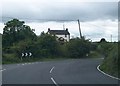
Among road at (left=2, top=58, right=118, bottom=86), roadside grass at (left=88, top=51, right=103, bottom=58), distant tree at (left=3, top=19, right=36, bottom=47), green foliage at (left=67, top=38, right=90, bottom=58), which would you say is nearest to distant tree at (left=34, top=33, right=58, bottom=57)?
green foliage at (left=67, top=38, right=90, bottom=58)

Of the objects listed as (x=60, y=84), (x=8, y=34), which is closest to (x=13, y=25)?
(x=8, y=34)

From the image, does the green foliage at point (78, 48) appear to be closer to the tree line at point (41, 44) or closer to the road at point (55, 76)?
the tree line at point (41, 44)

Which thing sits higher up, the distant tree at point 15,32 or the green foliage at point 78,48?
the distant tree at point 15,32

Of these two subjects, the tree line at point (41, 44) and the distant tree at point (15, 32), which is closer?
the tree line at point (41, 44)

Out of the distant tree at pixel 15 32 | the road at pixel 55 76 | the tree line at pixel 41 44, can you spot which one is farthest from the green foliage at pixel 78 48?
the road at pixel 55 76

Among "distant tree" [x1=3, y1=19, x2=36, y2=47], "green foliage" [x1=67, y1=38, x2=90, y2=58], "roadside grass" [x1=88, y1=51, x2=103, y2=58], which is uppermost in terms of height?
"distant tree" [x1=3, y1=19, x2=36, y2=47]

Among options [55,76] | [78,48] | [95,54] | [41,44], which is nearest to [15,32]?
[41,44]

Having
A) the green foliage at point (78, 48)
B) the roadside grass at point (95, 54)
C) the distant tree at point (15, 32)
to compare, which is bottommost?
the roadside grass at point (95, 54)

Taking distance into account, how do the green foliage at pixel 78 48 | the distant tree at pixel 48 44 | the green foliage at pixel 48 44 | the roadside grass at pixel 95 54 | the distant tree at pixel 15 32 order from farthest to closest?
the roadside grass at pixel 95 54
the distant tree at pixel 15 32
the green foliage at pixel 78 48
the distant tree at pixel 48 44
the green foliage at pixel 48 44

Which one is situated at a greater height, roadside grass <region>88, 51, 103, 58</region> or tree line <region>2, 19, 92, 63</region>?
tree line <region>2, 19, 92, 63</region>

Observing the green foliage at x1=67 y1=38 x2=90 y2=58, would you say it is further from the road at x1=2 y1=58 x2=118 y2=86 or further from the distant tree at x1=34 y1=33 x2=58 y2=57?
the road at x1=2 y1=58 x2=118 y2=86

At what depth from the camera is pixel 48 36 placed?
86.4 meters

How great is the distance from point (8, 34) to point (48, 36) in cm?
1071

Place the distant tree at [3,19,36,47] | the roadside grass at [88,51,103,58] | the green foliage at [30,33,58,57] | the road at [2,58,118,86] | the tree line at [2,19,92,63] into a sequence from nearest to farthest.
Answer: the road at [2,58,118,86] → the tree line at [2,19,92,63] → the green foliage at [30,33,58,57] → the distant tree at [3,19,36,47] → the roadside grass at [88,51,103,58]
